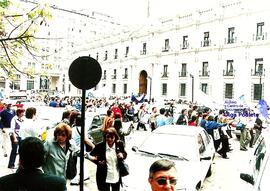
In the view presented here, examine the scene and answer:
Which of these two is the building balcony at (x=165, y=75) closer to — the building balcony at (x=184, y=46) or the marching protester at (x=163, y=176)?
the building balcony at (x=184, y=46)

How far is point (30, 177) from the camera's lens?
108 inches

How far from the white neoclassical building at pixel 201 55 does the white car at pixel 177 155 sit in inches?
781

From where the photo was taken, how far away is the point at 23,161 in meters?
2.85

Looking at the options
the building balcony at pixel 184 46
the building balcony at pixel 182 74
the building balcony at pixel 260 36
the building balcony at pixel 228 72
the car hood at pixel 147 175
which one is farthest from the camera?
the building balcony at pixel 184 46

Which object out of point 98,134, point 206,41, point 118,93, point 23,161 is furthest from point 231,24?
point 23,161

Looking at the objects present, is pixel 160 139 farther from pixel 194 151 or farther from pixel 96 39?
pixel 96 39

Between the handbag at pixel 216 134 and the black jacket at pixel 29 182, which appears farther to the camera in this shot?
the handbag at pixel 216 134

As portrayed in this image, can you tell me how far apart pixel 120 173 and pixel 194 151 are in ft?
7.66

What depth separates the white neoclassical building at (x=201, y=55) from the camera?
1268 inches

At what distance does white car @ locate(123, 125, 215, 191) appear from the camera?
6104 millimetres

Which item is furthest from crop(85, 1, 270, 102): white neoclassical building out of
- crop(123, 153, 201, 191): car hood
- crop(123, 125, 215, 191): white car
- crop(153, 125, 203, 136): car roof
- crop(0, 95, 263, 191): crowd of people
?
crop(123, 153, 201, 191): car hood

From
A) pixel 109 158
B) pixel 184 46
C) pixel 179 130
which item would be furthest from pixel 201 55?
pixel 109 158

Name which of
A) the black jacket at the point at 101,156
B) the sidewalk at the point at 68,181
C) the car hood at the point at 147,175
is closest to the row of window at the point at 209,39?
the sidewalk at the point at 68,181

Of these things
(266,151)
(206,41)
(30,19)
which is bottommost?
(266,151)
